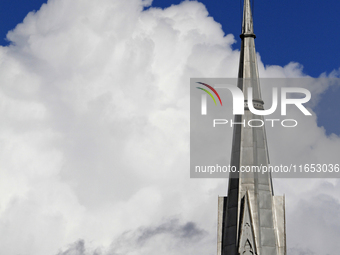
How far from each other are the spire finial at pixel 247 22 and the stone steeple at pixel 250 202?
264 cm

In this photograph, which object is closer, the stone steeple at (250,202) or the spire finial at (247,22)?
the stone steeple at (250,202)

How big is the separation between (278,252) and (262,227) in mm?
2344

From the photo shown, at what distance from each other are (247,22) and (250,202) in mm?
16064

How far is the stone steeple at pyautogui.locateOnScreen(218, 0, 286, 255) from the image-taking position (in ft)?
219

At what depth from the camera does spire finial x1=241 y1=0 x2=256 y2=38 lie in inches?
2862

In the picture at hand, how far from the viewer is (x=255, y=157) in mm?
69062

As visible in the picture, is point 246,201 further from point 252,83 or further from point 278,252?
point 252,83

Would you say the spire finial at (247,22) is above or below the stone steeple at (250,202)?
above

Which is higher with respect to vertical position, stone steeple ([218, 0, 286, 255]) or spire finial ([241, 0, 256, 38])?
spire finial ([241, 0, 256, 38])

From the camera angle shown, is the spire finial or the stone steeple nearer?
the stone steeple

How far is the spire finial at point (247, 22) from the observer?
2862 inches

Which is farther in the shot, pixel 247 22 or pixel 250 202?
pixel 247 22

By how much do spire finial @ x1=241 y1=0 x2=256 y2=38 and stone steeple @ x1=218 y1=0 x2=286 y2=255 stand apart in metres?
2.64

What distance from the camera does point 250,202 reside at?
67.8m
